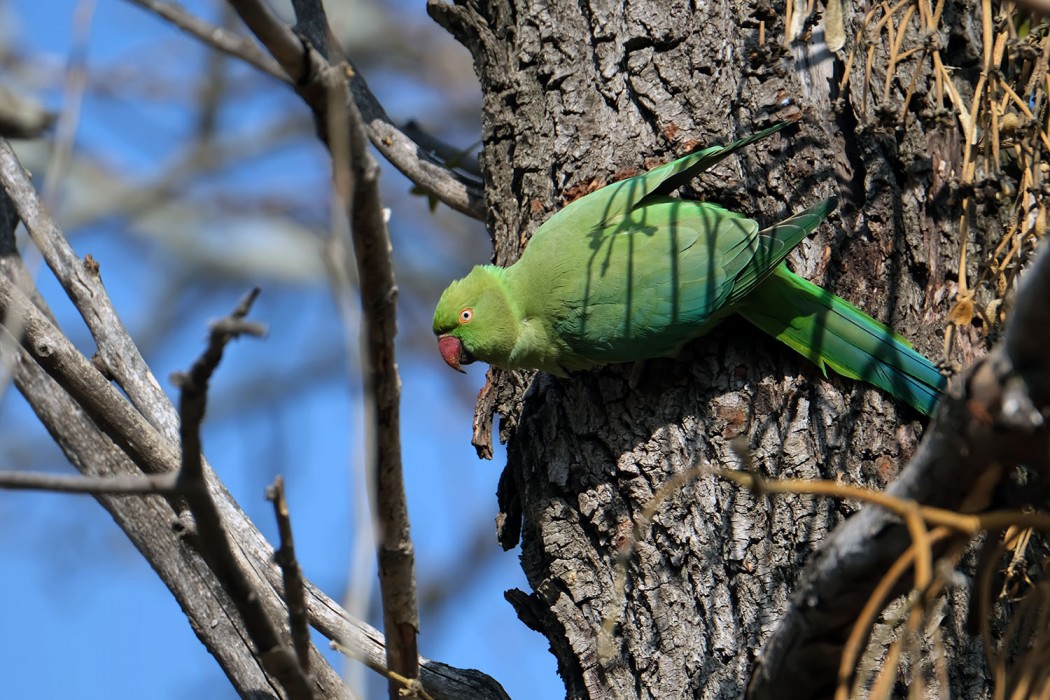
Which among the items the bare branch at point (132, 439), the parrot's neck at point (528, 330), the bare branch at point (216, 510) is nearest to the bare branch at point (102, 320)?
the bare branch at point (132, 439)

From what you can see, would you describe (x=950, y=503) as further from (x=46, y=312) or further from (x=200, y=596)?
(x=46, y=312)

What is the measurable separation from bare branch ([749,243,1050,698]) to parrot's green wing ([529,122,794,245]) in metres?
1.41

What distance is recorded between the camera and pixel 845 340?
98.3 inches

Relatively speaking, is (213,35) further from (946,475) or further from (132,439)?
(132,439)

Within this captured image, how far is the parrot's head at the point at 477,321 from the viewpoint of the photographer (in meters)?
3.26

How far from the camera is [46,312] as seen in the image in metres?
2.76

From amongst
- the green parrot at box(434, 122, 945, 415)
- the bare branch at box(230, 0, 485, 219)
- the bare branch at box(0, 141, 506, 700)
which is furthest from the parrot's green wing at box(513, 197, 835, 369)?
the bare branch at box(0, 141, 506, 700)

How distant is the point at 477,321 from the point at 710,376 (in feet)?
3.18

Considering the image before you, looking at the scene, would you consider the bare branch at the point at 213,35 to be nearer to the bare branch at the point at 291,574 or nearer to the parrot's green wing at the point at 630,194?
the bare branch at the point at 291,574

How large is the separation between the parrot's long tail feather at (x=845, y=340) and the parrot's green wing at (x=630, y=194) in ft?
1.24

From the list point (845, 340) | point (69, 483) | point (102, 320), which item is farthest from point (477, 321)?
point (69, 483)

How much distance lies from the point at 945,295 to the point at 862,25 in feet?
2.49

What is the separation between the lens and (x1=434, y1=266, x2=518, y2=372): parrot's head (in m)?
3.26

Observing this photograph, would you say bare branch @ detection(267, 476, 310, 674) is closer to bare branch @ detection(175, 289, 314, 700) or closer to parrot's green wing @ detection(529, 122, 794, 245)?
bare branch @ detection(175, 289, 314, 700)
